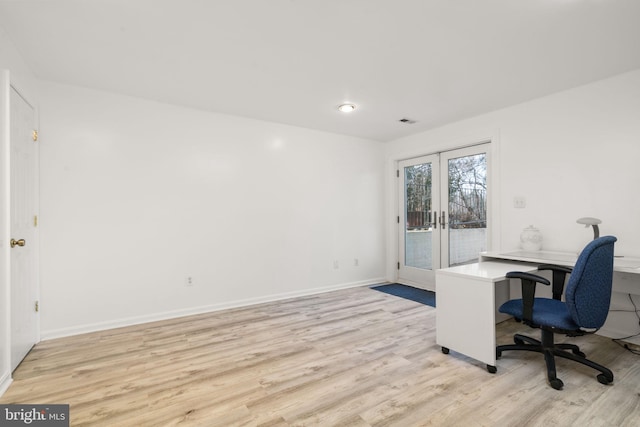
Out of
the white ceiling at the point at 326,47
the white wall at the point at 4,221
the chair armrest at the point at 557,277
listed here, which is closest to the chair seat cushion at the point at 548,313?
the chair armrest at the point at 557,277

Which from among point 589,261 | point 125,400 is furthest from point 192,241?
point 589,261

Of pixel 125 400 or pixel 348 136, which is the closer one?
pixel 125 400

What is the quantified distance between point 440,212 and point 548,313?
8.22 ft

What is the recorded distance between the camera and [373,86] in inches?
121

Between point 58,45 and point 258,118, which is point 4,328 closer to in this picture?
point 58,45

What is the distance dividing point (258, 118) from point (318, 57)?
174 cm

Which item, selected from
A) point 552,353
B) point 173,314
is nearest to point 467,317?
point 552,353

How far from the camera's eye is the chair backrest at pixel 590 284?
194cm

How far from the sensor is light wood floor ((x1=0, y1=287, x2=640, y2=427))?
1797 mm

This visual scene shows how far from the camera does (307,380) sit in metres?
2.20

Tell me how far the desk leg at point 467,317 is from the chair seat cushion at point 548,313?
0.20 meters

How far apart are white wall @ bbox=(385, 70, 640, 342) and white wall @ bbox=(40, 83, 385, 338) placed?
7.09 feet

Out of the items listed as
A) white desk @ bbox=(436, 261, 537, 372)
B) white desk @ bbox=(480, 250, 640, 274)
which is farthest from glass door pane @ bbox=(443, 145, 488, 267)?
white desk @ bbox=(436, 261, 537, 372)

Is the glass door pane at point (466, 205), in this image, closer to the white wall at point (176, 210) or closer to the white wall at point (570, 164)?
the white wall at point (570, 164)
